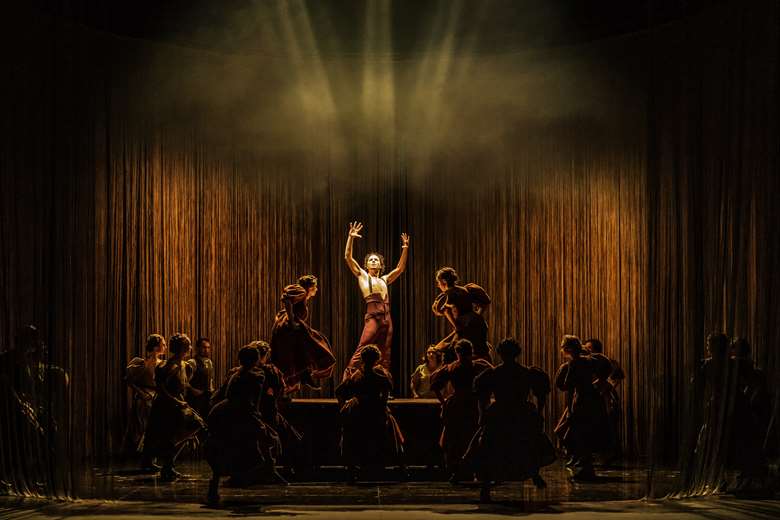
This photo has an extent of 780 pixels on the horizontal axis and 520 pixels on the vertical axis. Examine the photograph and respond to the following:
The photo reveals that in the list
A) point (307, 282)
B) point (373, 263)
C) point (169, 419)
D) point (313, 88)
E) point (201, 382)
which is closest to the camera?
point (169, 419)

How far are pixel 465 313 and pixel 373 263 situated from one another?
1.47 metres

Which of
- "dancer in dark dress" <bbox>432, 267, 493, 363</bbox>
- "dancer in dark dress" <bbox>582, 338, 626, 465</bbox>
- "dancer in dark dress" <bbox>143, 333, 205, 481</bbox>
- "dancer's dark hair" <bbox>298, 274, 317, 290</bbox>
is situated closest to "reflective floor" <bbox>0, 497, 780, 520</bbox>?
"dancer in dark dress" <bbox>143, 333, 205, 481</bbox>

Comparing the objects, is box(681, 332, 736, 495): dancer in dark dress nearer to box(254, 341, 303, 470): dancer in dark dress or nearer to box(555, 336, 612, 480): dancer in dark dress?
box(555, 336, 612, 480): dancer in dark dress

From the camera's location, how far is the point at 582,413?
8.00 meters

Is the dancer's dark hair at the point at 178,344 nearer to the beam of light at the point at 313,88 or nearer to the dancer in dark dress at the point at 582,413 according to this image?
the dancer in dark dress at the point at 582,413

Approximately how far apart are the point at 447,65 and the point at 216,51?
2.60 metres

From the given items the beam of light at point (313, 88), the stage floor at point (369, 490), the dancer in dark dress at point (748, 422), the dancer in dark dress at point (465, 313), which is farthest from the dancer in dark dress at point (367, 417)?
the beam of light at point (313, 88)

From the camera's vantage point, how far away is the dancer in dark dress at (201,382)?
29.2 ft

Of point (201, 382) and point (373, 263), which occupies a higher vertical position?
point (373, 263)

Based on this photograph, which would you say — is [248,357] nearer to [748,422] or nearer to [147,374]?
[147,374]

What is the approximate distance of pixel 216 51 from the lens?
10.6m

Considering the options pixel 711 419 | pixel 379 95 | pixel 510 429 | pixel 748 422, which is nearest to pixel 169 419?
pixel 510 429

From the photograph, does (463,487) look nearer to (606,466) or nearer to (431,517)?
(431,517)

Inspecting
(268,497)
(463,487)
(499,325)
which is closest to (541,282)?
(499,325)
